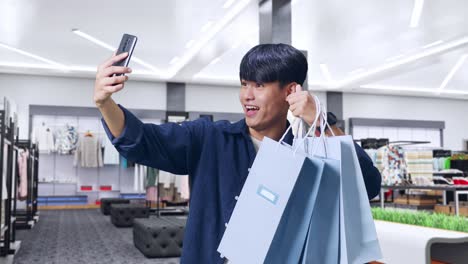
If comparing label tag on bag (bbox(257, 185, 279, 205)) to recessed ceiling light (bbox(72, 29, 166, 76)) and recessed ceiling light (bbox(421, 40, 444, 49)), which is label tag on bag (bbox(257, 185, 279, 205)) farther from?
recessed ceiling light (bbox(421, 40, 444, 49))

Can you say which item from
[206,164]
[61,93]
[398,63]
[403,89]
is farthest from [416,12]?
[61,93]

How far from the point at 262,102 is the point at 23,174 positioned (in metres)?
7.63

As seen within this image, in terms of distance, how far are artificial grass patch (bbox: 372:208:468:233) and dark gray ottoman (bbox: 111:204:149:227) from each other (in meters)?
5.71

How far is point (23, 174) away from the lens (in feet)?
26.0

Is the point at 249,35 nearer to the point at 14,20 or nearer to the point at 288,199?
the point at 14,20

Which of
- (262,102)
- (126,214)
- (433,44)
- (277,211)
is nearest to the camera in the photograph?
(277,211)

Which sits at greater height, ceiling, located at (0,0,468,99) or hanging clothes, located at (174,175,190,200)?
ceiling, located at (0,0,468,99)

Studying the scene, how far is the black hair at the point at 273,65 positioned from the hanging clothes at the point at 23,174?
736 cm

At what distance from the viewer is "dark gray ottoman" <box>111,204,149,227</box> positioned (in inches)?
344

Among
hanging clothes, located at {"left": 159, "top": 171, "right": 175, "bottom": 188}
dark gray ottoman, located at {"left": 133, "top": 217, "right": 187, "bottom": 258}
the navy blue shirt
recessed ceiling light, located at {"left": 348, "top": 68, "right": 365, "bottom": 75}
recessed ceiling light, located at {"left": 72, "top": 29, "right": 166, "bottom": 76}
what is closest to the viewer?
the navy blue shirt

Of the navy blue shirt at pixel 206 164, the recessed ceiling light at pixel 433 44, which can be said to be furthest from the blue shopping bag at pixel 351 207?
the recessed ceiling light at pixel 433 44

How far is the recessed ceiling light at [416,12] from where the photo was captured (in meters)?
7.54

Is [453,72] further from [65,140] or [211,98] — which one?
[65,140]

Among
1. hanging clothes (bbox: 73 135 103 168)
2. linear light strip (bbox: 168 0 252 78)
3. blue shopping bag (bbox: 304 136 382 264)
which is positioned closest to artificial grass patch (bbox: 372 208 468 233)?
blue shopping bag (bbox: 304 136 382 264)
